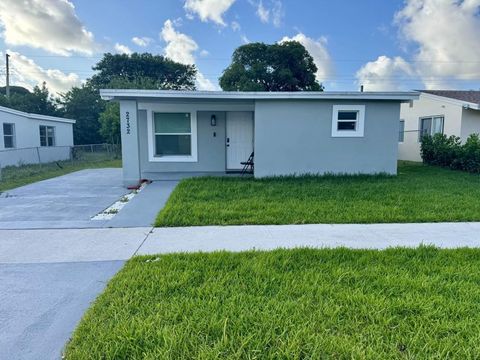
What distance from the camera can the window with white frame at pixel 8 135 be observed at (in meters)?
15.1

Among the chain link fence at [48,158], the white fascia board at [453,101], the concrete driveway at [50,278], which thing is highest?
the white fascia board at [453,101]

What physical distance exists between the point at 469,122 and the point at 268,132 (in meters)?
9.67

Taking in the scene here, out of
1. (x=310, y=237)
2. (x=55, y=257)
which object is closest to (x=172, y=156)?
(x=55, y=257)

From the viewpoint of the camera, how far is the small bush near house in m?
11.0

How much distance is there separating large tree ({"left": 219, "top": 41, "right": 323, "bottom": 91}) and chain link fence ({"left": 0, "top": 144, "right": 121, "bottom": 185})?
14.1 m

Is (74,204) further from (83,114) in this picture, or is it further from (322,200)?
(83,114)

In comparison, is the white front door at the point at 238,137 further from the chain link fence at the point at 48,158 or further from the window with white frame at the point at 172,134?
the chain link fence at the point at 48,158

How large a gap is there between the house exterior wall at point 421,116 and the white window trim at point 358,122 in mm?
6041

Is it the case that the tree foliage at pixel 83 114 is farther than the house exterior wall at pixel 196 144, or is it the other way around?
the tree foliage at pixel 83 114

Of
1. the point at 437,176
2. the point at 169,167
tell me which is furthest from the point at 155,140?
the point at 437,176

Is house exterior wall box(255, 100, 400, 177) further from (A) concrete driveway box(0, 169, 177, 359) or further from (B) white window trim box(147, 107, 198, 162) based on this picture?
(A) concrete driveway box(0, 169, 177, 359)

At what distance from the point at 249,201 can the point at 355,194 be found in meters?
2.59

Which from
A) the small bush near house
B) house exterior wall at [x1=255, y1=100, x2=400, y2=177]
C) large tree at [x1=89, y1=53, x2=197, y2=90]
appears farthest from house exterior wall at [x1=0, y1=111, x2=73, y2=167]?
large tree at [x1=89, y1=53, x2=197, y2=90]

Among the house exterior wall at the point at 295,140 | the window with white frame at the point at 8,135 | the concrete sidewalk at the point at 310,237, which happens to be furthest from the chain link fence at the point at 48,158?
the concrete sidewalk at the point at 310,237
